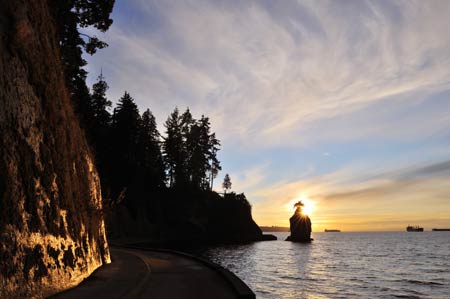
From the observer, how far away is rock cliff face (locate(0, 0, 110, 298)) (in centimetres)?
984

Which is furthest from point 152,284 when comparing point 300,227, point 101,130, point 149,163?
point 300,227

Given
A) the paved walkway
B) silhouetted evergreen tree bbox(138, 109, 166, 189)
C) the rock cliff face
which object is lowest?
the paved walkway

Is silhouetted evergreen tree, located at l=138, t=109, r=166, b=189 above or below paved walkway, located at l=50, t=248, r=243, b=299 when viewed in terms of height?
above

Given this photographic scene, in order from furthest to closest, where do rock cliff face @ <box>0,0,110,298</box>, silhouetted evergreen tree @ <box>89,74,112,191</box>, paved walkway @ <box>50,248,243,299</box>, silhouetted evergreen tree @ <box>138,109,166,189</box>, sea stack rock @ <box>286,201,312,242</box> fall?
1. sea stack rock @ <box>286,201,312,242</box>
2. silhouetted evergreen tree @ <box>138,109,166,189</box>
3. silhouetted evergreen tree @ <box>89,74,112,191</box>
4. paved walkway @ <box>50,248,243,299</box>
5. rock cliff face @ <box>0,0,110,298</box>

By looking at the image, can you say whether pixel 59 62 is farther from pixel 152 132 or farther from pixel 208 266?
pixel 152 132

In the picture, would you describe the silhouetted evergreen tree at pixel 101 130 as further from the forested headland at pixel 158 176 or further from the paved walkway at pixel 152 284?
the paved walkway at pixel 152 284

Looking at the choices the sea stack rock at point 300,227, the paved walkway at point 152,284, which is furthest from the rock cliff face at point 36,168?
the sea stack rock at point 300,227

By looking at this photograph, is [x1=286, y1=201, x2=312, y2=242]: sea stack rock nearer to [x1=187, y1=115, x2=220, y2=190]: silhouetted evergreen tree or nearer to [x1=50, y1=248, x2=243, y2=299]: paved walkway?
[x1=187, y1=115, x2=220, y2=190]: silhouetted evergreen tree

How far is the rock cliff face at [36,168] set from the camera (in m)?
9.84

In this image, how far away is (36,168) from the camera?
11961mm

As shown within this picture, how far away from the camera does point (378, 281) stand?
31.6 meters

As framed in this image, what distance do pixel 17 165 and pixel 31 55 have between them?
440 centimetres

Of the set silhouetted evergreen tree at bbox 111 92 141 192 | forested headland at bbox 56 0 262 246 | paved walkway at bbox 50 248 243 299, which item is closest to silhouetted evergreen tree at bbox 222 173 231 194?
forested headland at bbox 56 0 262 246

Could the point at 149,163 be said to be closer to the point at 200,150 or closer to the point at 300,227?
the point at 200,150
